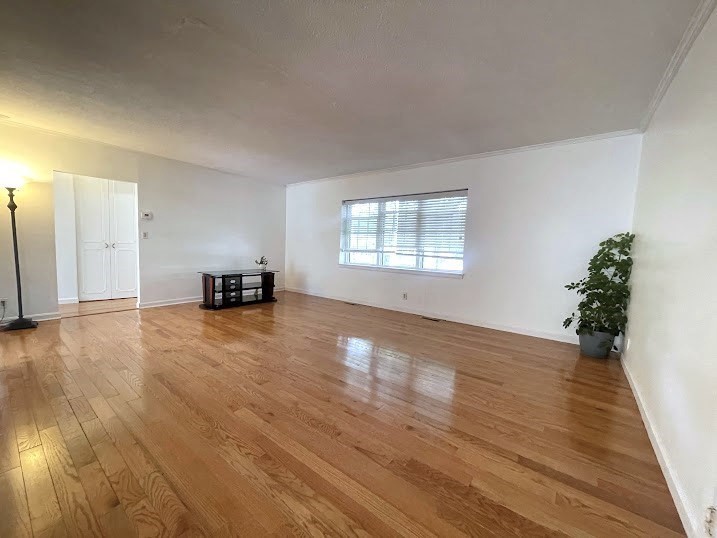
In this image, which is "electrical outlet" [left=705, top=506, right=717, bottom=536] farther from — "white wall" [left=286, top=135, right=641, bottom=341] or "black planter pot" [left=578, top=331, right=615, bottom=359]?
"white wall" [left=286, top=135, right=641, bottom=341]

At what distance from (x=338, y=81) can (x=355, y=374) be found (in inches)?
94.3

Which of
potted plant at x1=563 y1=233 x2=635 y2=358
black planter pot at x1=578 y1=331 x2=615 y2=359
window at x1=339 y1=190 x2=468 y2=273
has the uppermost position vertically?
window at x1=339 y1=190 x2=468 y2=273

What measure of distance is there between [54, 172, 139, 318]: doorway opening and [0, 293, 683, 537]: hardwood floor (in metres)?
2.35

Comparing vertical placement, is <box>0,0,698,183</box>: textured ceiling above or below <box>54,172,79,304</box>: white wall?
above

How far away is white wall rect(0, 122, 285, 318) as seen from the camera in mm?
3592

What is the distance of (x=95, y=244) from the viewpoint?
202 inches

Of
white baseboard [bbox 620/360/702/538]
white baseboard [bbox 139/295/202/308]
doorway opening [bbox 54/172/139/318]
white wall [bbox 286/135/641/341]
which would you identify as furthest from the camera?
doorway opening [bbox 54/172/139/318]

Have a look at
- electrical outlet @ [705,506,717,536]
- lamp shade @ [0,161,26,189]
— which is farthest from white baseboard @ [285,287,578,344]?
lamp shade @ [0,161,26,189]

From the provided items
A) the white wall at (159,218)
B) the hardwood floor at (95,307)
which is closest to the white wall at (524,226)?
the white wall at (159,218)

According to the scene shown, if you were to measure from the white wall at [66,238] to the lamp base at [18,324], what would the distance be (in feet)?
5.19

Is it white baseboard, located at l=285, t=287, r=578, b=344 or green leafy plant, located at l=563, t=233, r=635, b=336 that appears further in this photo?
white baseboard, located at l=285, t=287, r=578, b=344

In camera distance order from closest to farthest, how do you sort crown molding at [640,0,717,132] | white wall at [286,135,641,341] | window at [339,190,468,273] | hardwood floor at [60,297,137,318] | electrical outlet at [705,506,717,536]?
electrical outlet at [705,506,717,536], crown molding at [640,0,717,132], white wall at [286,135,641,341], hardwood floor at [60,297,137,318], window at [339,190,468,273]

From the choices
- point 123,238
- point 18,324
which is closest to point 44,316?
point 18,324

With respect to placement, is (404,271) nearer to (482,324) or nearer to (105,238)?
(482,324)
